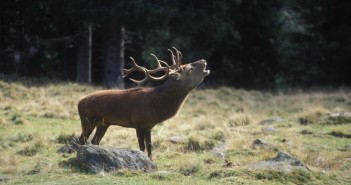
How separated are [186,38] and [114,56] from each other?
403 cm

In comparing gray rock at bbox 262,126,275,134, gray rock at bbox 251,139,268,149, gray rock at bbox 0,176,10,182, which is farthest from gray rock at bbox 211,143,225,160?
gray rock at bbox 0,176,10,182

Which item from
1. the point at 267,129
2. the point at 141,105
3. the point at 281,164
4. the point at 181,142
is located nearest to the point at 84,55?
the point at 267,129

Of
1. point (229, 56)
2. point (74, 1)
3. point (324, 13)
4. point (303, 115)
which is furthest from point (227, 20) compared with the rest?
point (303, 115)

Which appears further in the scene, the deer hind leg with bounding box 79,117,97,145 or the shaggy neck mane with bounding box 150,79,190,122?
the deer hind leg with bounding box 79,117,97,145

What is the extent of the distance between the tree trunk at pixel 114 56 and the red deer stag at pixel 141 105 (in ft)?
52.2

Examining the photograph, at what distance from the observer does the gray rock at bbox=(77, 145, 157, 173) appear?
1113cm

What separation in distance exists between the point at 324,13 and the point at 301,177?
96.9ft

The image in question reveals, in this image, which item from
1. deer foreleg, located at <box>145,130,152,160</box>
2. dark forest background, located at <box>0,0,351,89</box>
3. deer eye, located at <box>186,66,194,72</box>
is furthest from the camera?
dark forest background, located at <box>0,0,351,89</box>

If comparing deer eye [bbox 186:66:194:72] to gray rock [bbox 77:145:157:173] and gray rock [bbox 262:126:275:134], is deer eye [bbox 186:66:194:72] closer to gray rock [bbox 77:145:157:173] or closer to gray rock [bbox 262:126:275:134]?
gray rock [bbox 77:145:157:173]

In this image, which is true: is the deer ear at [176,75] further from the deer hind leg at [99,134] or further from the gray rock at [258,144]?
the gray rock at [258,144]

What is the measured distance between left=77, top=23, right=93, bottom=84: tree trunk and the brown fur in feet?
54.2

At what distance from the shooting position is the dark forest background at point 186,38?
28906 mm

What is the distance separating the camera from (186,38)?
105 feet

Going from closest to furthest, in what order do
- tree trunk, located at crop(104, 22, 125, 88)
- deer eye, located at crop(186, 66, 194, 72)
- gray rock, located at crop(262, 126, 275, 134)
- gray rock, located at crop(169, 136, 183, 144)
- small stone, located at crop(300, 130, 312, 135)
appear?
deer eye, located at crop(186, 66, 194, 72) < gray rock, located at crop(169, 136, 183, 144) < small stone, located at crop(300, 130, 312, 135) < gray rock, located at crop(262, 126, 275, 134) < tree trunk, located at crop(104, 22, 125, 88)
